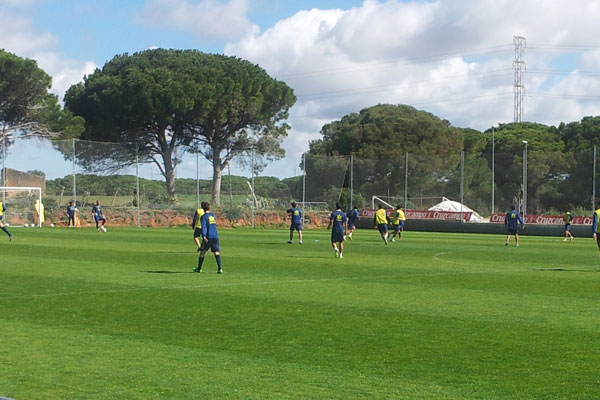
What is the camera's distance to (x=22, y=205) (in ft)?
160

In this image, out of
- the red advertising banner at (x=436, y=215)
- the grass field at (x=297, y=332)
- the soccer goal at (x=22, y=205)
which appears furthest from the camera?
the red advertising banner at (x=436, y=215)

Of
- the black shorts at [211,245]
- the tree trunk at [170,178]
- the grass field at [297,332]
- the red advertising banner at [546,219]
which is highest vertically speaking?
the tree trunk at [170,178]

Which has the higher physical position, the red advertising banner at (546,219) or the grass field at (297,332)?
the red advertising banner at (546,219)

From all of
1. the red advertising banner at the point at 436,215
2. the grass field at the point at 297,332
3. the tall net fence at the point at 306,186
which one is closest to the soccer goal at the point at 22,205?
the tall net fence at the point at 306,186

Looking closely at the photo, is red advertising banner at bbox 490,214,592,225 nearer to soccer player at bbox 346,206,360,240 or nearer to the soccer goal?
soccer player at bbox 346,206,360,240

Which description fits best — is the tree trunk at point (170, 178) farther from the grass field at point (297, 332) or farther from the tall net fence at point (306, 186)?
the grass field at point (297, 332)

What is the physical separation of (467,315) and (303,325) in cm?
266

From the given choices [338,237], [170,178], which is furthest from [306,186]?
[338,237]

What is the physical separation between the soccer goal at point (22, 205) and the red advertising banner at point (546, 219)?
90.0ft

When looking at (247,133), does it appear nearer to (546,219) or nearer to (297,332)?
(546,219)

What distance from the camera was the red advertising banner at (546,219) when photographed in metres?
45.4

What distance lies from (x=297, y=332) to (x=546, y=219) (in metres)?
39.1

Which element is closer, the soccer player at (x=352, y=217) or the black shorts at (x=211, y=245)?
the black shorts at (x=211, y=245)

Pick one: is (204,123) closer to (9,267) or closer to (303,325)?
(9,267)
